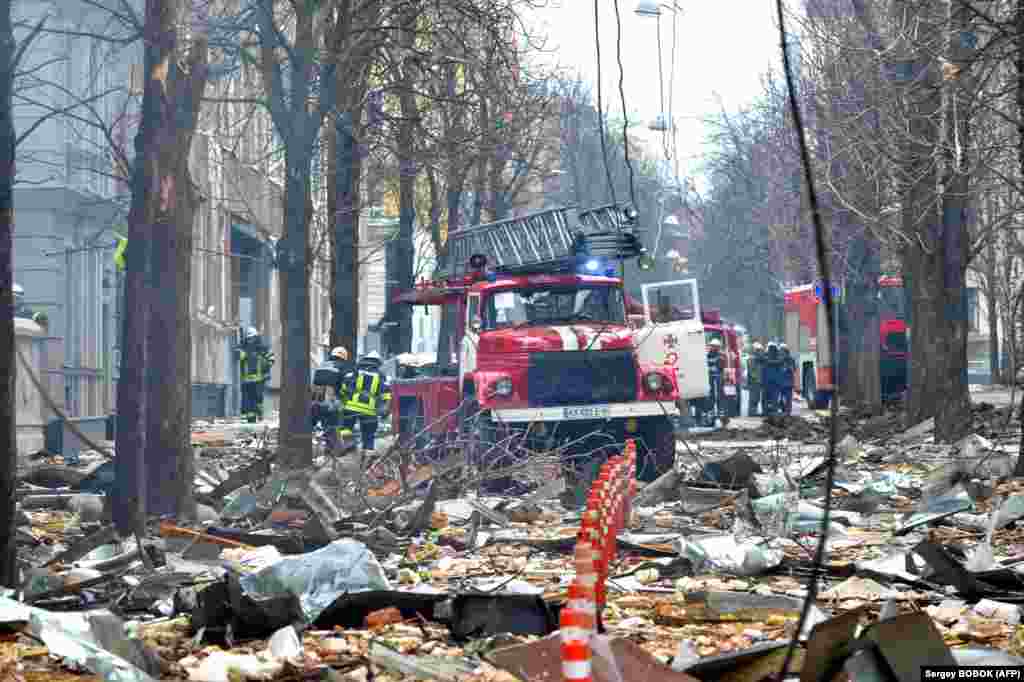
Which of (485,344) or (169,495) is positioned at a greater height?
(485,344)

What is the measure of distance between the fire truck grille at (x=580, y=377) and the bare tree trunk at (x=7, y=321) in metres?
8.42

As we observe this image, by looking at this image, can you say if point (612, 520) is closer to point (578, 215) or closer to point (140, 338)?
point (140, 338)

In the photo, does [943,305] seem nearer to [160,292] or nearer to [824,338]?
[160,292]

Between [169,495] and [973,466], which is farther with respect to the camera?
[973,466]

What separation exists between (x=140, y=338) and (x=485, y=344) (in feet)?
20.8

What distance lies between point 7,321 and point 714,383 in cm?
2370

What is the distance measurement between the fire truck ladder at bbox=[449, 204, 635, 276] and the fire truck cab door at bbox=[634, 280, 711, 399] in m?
0.77

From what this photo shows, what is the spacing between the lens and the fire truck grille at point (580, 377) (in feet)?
55.1

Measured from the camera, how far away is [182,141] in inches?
485

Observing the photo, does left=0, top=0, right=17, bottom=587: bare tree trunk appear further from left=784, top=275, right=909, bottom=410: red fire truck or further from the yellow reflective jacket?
left=784, top=275, right=909, bottom=410: red fire truck

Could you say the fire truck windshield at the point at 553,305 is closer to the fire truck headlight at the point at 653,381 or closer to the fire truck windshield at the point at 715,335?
the fire truck headlight at the point at 653,381

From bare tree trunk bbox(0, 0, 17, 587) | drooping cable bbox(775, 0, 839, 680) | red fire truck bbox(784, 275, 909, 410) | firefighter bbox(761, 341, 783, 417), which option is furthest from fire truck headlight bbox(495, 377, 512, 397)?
firefighter bbox(761, 341, 783, 417)

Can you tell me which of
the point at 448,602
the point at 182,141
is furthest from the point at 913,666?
the point at 182,141

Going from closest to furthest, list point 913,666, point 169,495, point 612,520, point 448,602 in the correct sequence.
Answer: point 913,666
point 448,602
point 612,520
point 169,495
